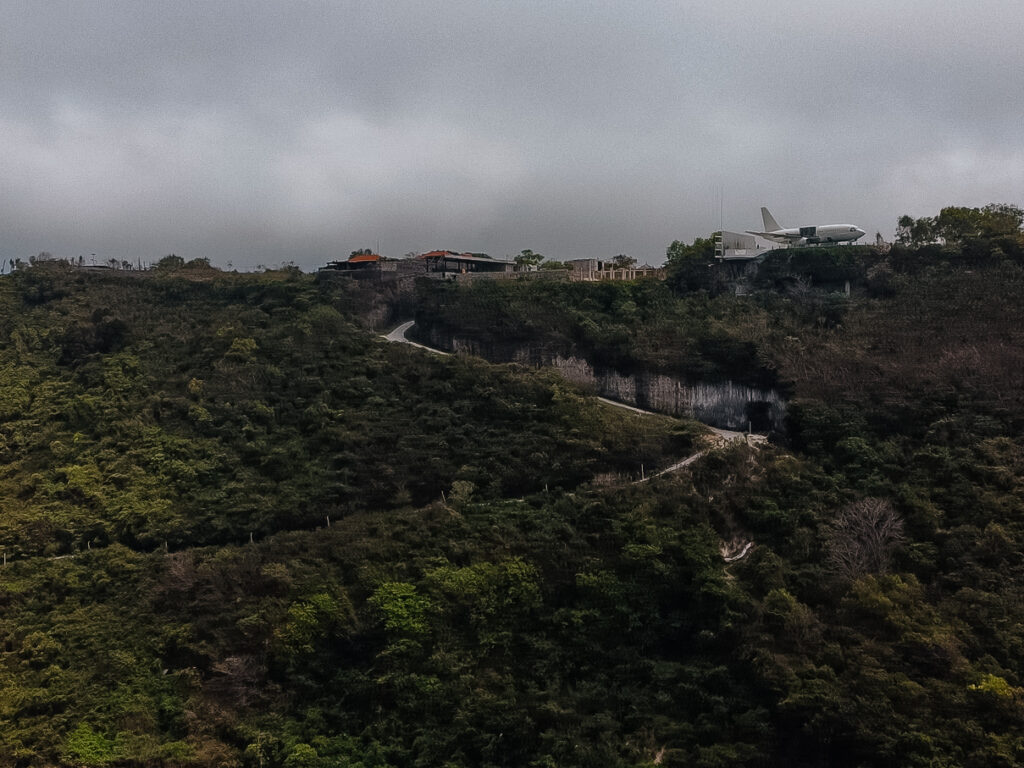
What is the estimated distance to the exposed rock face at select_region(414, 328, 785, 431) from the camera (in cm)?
3022

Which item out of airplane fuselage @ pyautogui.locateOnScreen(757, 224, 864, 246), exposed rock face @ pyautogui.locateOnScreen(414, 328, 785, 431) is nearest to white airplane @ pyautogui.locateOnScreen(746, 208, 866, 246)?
airplane fuselage @ pyautogui.locateOnScreen(757, 224, 864, 246)

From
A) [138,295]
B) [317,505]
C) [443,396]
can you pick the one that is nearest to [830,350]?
[443,396]

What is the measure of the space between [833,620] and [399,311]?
27.1m

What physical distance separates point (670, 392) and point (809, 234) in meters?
12.1

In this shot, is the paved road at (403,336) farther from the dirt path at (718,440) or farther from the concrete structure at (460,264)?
the concrete structure at (460,264)

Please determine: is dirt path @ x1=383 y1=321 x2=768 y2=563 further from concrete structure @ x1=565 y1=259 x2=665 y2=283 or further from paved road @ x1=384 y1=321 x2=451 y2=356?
concrete structure @ x1=565 y1=259 x2=665 y2=283

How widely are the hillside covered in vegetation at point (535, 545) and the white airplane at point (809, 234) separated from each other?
2.47 metres

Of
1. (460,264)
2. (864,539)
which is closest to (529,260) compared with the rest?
(460,264)

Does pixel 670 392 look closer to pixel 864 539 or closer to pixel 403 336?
pixel 864 539

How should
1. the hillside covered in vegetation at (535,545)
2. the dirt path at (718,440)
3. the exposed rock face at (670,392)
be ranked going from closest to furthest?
the hillside covered in vegetation at (535,545)
the dirt path at (718,440)
the exposed rock face at (670,392)

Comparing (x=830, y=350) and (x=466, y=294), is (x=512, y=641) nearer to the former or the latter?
(x=830, y=350)

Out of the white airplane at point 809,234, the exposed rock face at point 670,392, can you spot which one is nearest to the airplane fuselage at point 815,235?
the white airplane at point 809,234

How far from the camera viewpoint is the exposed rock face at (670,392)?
3022 centimetres

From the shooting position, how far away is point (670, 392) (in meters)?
31.6
